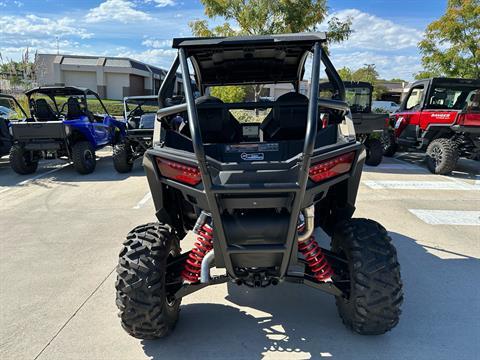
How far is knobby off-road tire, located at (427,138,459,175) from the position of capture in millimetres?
7859

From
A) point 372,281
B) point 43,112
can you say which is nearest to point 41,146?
point 43,112

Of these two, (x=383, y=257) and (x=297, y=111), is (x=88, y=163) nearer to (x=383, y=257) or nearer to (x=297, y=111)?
(x=297, y=111)

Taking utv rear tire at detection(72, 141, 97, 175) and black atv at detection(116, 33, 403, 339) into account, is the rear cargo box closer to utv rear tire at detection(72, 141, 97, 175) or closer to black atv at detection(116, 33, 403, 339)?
utv rear tire at detection(72, 141, 97, 175)

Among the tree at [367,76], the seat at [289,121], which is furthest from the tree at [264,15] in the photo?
the tree at [367,76]

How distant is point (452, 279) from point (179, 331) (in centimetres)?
255

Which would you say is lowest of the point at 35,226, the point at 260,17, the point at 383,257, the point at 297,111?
the point at 35,226

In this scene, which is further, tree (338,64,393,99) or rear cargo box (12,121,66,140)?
tree (338,64,393,99)

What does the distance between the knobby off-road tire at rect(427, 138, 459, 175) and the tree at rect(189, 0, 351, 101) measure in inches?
217

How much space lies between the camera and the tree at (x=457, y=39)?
12703mm

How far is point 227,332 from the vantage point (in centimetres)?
269

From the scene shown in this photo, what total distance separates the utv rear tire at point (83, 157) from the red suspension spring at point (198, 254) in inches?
256

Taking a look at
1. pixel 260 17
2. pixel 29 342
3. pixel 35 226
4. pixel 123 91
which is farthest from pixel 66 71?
pixel 29 342

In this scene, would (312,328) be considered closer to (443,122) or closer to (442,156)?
(442,156)

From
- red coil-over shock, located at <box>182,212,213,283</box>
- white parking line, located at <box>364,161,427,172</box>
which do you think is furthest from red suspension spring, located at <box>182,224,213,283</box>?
white parking line, located at <box>364,161,427,172</box>
